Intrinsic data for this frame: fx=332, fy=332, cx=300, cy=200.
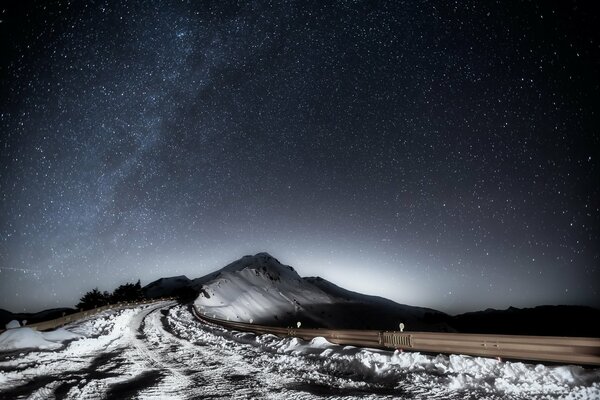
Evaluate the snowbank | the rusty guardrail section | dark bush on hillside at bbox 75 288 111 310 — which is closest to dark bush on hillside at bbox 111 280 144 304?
dark bush on hillside at bbox 75 288 111 310

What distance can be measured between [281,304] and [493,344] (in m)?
130

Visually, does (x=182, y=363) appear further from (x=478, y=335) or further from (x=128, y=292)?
(x=128, y=292)

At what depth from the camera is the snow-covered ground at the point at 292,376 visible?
213 inches

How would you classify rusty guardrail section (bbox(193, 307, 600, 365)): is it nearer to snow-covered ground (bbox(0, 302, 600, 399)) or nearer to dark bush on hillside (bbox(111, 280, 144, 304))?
snow-covered ground (bbox(0, 302, 600, 399))

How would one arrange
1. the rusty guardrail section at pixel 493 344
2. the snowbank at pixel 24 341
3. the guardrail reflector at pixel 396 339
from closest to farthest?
the rusty guardrail section at pixel 493 344
the guardrail reflector at pixel 396 339
the snowbank at pixel 24 341

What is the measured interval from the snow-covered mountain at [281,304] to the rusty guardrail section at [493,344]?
238 feet

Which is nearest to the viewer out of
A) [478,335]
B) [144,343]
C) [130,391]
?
[130,391]

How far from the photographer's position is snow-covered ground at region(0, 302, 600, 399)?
5.41m

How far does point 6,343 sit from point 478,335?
15295 millimetres

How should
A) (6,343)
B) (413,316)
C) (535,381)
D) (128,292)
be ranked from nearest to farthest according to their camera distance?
(535,381), (6,343), (128,292), (413,316)

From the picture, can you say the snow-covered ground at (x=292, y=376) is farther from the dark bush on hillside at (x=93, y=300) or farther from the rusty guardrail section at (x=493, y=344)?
the dark bush on hillside at (x=93, y=300)

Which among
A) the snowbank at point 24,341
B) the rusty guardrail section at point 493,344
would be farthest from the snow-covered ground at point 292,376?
the snowbank at point 24,341

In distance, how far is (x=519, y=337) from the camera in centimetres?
605

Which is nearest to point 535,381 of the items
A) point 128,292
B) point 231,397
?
point 231,397
